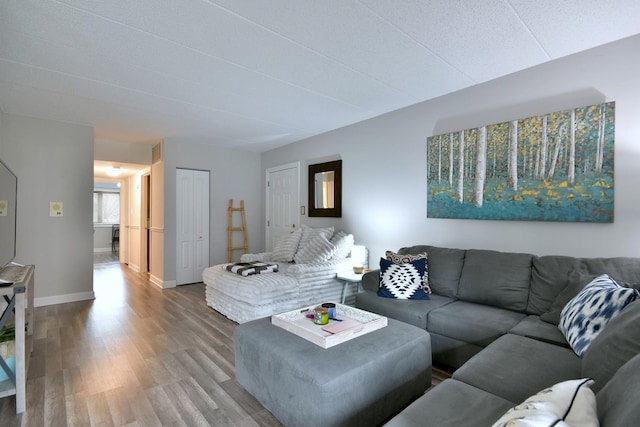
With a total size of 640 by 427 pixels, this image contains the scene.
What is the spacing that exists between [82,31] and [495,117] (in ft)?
11.2

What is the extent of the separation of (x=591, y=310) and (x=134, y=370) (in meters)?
3.09

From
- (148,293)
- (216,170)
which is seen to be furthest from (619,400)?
(216,170)

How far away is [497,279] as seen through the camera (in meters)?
2.59

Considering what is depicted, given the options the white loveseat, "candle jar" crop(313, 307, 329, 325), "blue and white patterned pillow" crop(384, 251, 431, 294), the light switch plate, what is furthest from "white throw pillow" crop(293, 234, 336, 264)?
the light switch plate

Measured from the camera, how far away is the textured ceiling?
6.45 feet

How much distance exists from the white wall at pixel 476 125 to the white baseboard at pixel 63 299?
11.1 ft

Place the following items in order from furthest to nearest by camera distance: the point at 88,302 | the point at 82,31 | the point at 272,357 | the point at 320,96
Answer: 1. the point at 88,302
2. the point at 320,96
3. the point at 82,31
4. the point at 272,357

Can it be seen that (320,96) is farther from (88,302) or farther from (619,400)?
(88,302)

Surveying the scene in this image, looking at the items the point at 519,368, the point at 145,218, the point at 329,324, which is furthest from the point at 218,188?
the point at 519,368

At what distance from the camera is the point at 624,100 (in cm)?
233

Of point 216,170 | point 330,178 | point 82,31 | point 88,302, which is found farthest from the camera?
point 216,170

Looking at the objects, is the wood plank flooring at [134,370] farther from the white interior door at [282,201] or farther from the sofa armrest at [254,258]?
the white interior door at [282,201]

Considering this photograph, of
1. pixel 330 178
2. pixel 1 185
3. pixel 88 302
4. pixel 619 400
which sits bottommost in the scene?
pixel 88 302

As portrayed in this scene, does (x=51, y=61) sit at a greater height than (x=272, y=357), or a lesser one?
greater
